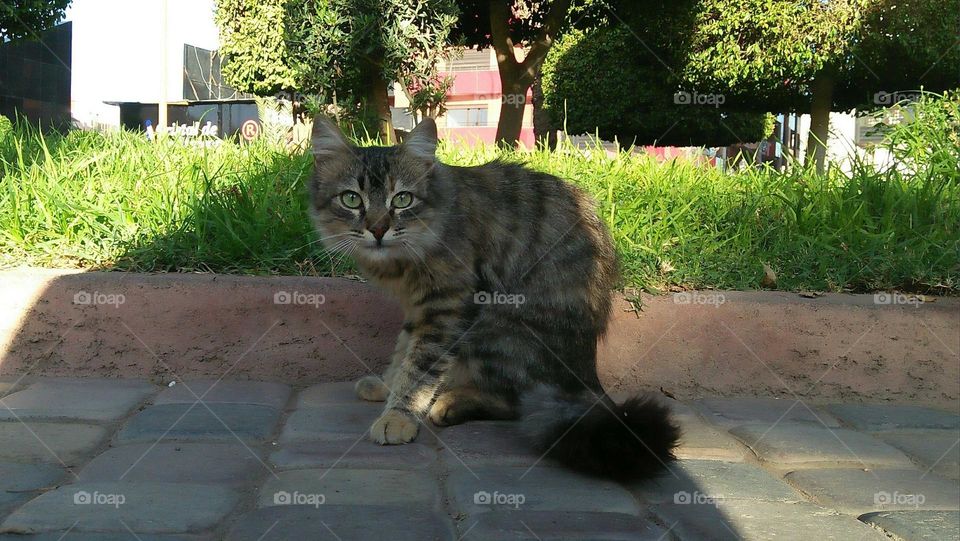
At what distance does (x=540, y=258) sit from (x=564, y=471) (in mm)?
946

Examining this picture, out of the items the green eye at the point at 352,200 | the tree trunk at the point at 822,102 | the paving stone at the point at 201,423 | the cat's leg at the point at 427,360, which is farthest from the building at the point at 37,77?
the cat's leg at the point at 427,360

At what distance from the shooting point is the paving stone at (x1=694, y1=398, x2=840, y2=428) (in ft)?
10.9

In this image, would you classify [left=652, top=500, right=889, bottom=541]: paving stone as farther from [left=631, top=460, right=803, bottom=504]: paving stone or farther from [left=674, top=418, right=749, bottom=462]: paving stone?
[left=674, top=418, right=749, bottom=462]: paving stone

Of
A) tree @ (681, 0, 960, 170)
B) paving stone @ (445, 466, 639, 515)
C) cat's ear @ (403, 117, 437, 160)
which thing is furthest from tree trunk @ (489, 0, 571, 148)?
paving stone @ (445, 466, 639, 515)

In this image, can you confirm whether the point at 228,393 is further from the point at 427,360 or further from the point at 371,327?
the point at 427,360

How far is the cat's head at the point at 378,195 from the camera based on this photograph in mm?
3070

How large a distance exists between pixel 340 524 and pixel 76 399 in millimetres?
1723

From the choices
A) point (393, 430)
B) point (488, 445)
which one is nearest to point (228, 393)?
point (393, 430)

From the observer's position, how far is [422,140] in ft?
10.9

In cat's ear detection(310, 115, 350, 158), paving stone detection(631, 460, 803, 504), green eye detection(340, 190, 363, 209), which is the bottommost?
paving stone detection(631, 460, 803, 504)

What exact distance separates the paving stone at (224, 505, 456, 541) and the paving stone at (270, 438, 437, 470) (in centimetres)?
39

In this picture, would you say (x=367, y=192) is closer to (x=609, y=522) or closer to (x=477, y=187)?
(x=477, y=187)

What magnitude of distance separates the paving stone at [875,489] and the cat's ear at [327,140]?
2.12 meters

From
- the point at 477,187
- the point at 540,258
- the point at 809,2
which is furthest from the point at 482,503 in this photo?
the point at 809,2
